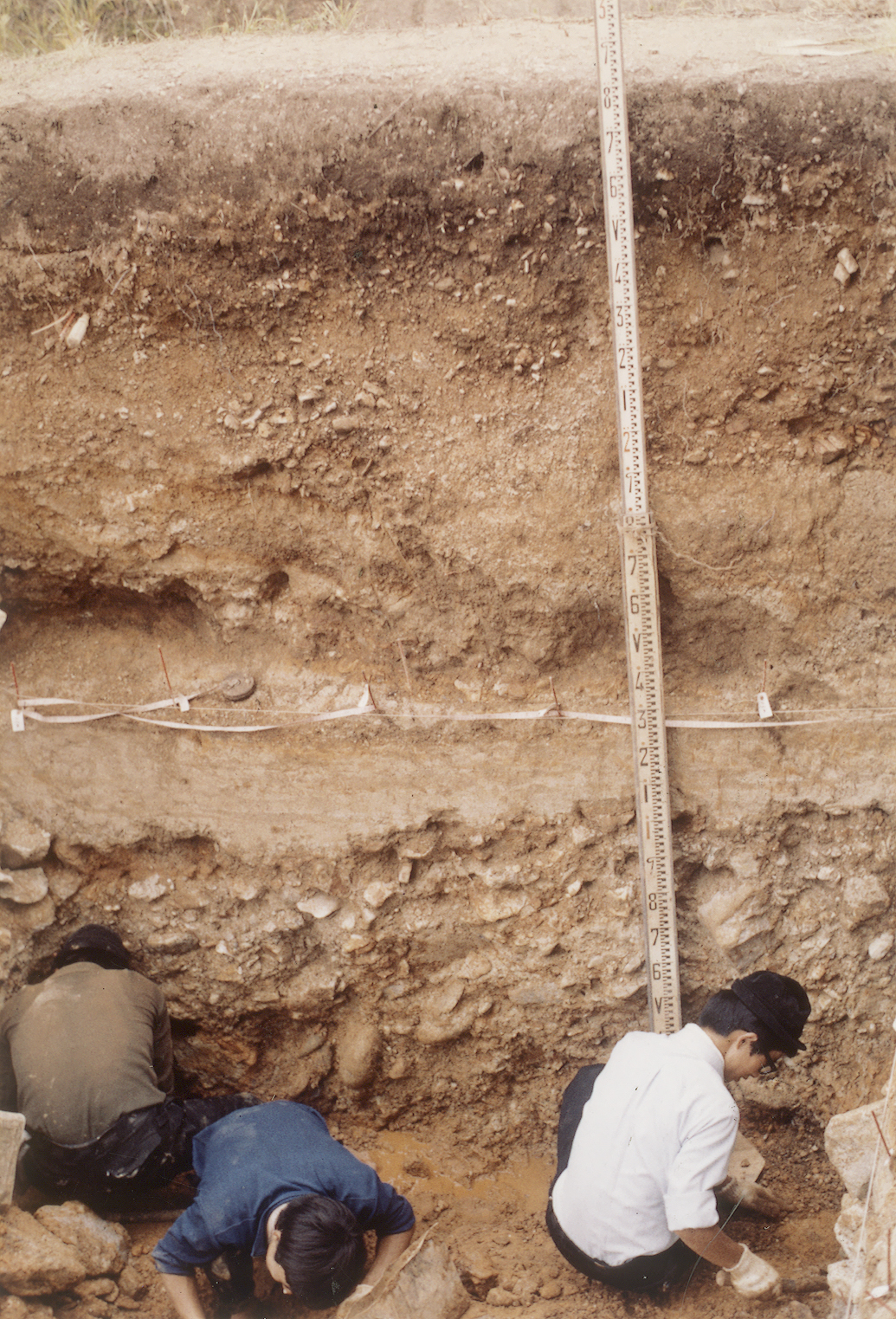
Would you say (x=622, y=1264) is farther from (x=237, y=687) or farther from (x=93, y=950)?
(x=237, y=687)

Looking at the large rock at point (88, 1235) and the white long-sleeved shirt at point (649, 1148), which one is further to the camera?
the large rock at point (88, 1235)

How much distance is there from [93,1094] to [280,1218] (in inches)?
34.2

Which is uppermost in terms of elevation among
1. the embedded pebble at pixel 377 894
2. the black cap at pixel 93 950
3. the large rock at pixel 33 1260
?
the embedded pebble at pixel 377 894

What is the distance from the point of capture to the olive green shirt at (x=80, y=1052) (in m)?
3.18

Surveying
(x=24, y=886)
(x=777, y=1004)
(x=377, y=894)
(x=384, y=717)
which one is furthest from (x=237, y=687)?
(x=777, y=1004)

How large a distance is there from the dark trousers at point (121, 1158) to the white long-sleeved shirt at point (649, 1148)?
1437 millimetres

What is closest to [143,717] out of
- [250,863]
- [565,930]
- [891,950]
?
[250,863]

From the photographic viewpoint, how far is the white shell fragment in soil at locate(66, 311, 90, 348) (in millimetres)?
3488

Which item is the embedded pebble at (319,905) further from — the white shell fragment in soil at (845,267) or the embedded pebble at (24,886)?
the white shell fragment in soil at (845,267)

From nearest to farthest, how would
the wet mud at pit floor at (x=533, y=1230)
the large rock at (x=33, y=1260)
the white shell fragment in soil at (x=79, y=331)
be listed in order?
the large rock at (x=33, y=1260), the wet mud at pit floor at (x=533, y=1230), the white shell fragment in soil at (x=79, y=331)

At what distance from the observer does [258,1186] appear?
2910 mm

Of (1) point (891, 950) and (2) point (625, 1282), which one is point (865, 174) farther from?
(2) point (625, 1282)

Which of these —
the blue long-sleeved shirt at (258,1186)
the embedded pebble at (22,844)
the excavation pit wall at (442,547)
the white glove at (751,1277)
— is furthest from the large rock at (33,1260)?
the white glove at (751,1277)

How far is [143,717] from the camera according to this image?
382 centimetres
